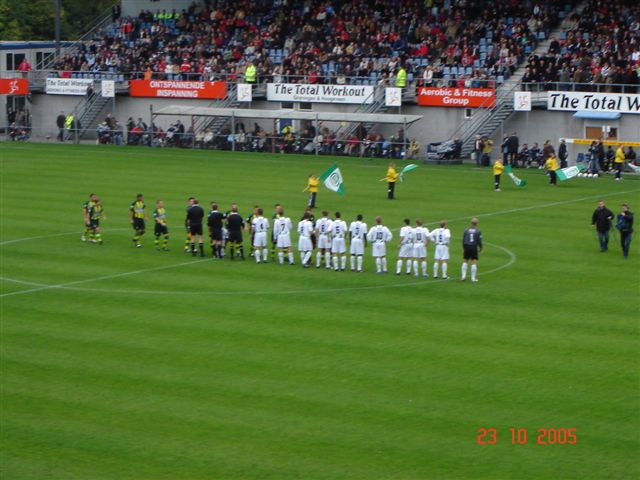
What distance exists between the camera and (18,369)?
22.8m

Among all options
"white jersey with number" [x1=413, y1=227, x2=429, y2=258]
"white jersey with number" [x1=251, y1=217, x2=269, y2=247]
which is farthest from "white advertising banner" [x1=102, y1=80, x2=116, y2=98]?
"white jersey with number" [x1=413, y1=227, x2=429, y2=258]

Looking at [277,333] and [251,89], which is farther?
[251,89]

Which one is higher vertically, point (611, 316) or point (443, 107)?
point (443, 107)

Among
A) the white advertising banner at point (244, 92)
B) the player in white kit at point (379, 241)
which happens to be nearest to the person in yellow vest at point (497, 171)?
the player in white kit at point (379, 241)

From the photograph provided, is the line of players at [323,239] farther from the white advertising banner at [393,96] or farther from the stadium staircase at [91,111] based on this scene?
the stadium staircase at [91,111]

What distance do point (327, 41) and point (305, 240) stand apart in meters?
37.6

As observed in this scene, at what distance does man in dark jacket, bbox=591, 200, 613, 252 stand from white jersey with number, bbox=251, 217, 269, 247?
32.6 ft

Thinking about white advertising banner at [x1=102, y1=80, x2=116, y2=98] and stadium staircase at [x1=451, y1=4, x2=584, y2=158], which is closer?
stadium staircase at [x1=451, y1=4, x2=584, y2=158]

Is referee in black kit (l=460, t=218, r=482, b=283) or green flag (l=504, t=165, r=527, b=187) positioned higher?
green flag (l=504, t=165, r=527, b=187)

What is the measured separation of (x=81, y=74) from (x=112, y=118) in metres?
5.46

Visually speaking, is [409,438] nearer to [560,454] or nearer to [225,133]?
[560,454]

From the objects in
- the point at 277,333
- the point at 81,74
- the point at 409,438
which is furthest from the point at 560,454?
the point at 81,74

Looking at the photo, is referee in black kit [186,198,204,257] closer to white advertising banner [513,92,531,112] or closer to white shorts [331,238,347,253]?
white shorts [331,238,347,253]

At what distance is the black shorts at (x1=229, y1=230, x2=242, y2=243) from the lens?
33469 mm
